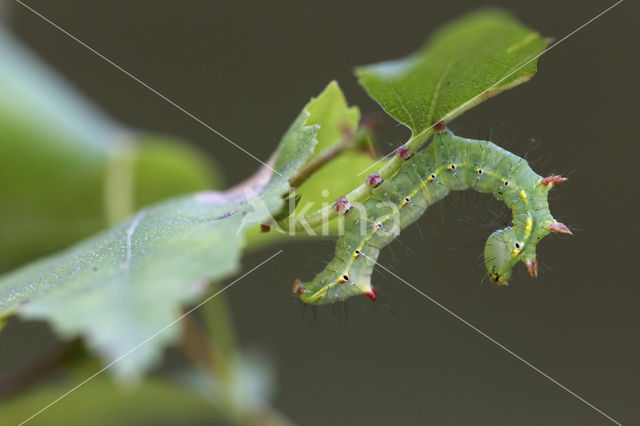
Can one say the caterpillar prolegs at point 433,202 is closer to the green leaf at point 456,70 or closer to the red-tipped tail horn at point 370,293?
the red-tipped tail horn at point 370,293

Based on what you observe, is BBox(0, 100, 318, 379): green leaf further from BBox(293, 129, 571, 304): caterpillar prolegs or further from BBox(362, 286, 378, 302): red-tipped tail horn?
BBox(362, 286, 378, 302): red-tipped tail horn

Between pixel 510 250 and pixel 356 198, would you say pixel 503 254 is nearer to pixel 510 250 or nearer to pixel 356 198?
pixel 510 250

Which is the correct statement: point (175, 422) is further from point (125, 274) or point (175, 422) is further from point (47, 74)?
point (125, 274)

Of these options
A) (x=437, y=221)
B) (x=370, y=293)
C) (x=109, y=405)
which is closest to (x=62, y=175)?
(x=109, y=405)

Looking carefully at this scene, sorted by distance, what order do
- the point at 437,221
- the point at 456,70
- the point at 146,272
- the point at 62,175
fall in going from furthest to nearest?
the point at 437,221 < the point at 62,175 < the point at 456,70 < the point at 146,272

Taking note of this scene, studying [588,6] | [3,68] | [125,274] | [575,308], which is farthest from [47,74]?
[575,308]

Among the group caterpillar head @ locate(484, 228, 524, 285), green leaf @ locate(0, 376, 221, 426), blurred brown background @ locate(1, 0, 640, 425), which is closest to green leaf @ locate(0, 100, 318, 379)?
caterpillar head @ locate(484, 228, 524, 285)
